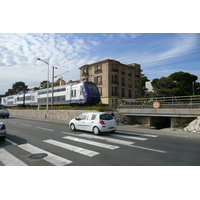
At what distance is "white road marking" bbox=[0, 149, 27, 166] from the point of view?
570 cm

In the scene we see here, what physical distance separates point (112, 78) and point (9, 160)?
36902 mm

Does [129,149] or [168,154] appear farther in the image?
[129,149]

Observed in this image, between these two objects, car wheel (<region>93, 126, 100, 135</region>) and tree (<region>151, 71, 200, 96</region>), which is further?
tree (<region>151, 71, 200, 96</region>)

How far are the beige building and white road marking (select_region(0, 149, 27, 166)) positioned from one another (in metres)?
32.7

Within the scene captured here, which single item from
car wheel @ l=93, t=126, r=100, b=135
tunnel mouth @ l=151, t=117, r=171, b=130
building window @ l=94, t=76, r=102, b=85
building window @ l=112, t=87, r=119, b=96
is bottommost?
tunnel mouth @ l=151, t=117, r=171, b=130

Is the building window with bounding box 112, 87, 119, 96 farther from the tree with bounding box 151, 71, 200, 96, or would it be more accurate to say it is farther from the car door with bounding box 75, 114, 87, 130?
the car door with bounding box 75, 114, 87, 130

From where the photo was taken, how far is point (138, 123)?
20188mm

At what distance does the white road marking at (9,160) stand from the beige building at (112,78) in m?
32.7

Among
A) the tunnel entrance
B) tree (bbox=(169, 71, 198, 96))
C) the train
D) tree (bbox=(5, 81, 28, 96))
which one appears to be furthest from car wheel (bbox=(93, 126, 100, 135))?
tree (bbox=(5, 81, 28, 96))

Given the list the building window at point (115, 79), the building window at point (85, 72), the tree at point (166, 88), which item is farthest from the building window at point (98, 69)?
the tree at point (166, 88)

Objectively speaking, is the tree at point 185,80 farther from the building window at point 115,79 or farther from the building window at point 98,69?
the building window at point 98,69

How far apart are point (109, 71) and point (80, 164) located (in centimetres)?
3628

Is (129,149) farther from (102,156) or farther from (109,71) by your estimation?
(109,71)

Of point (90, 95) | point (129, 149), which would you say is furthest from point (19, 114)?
point (129, 149)
